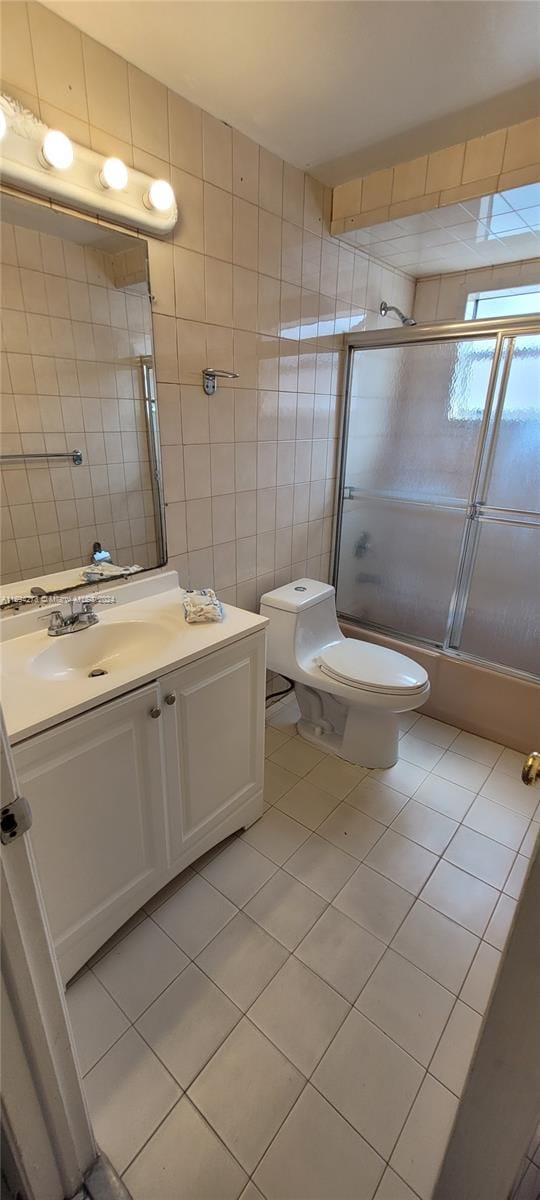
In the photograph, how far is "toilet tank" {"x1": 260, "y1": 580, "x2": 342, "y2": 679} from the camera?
2.00 m

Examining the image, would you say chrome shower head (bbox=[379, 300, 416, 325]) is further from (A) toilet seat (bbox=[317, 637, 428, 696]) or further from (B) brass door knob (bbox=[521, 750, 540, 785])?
(B) brass door knob (bbox=[521, 750, 540, 785])

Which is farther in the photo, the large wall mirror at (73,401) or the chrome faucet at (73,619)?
the chrome faucet at (73,619)

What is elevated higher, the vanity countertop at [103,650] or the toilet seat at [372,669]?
the vanity countertop at [103,650]

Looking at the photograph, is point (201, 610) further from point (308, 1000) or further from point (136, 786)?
point (308, 1000)

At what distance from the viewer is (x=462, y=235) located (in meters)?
1.96

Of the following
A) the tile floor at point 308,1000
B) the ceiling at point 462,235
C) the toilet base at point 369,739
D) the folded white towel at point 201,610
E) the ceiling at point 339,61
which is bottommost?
the tile floor at point 308,1000

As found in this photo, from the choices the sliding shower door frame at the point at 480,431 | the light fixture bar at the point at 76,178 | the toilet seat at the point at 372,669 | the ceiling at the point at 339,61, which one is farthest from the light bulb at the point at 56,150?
the toilet seat at the point at 372,669

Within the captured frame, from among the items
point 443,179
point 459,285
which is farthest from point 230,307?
point 459,285

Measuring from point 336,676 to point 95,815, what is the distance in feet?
3.36

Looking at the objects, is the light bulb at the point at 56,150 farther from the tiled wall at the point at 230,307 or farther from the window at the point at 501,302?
the window at the point at 501,302

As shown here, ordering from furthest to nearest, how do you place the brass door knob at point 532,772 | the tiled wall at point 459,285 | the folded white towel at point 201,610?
the tiled wall at point 459,285 → the folded white towel at point 201,610 → the brass door knob at point 532,772

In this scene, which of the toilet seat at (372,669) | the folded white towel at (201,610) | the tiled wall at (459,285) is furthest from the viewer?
the tiled wall at (459,285)

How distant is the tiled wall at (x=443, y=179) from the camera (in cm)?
148

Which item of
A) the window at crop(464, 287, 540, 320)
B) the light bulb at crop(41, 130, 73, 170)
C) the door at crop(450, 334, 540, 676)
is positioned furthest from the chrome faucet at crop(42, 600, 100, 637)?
the window at crop(464, 287, 540, 320)
